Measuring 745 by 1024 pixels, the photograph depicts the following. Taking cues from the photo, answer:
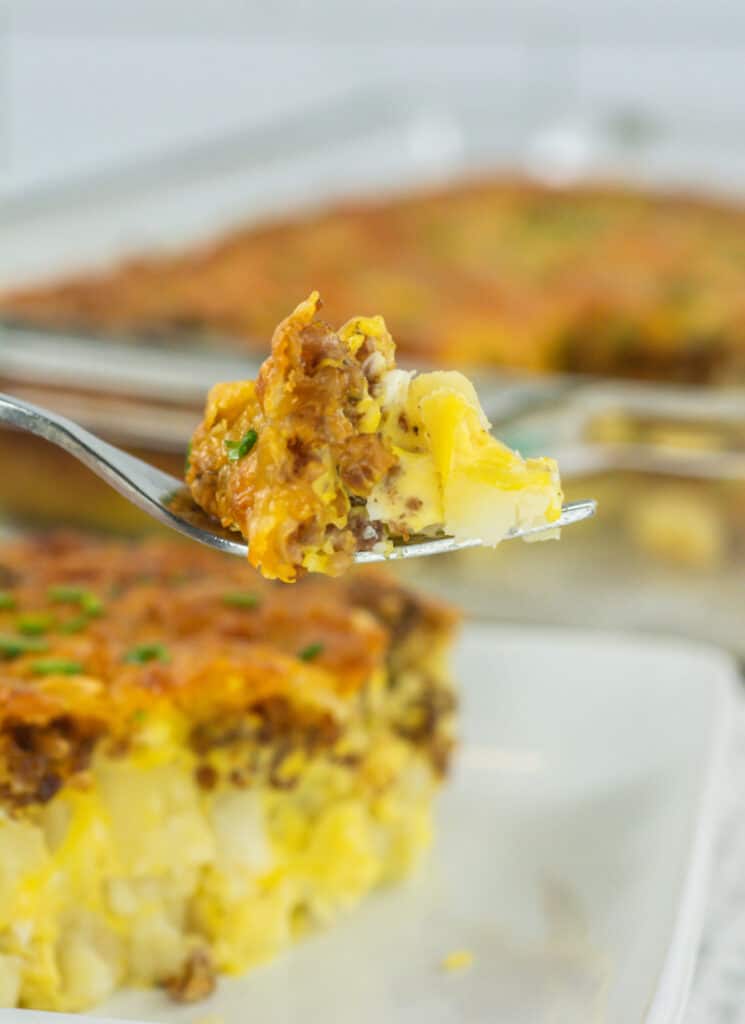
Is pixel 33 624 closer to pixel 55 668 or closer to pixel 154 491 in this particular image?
pixel 55 668

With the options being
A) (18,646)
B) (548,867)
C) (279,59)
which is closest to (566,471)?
(548,867)

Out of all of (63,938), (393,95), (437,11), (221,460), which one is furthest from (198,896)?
(437,11)

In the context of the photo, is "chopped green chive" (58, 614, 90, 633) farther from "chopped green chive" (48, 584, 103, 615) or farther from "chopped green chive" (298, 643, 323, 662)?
"chopped green chive" (298, 643, 323, 662)

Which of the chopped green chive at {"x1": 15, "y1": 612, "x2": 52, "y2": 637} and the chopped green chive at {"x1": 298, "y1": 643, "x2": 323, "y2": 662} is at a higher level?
the chopped green chive at {"x1": 15, "y1": 612, "x2": 52, "y2": 637}

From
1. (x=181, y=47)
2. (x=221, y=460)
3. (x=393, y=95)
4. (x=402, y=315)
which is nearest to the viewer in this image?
(x=221, y=460)

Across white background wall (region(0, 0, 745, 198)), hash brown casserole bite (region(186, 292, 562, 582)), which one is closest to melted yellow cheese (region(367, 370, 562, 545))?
hash brown casserole bite (region(186, 292, 562, 582))

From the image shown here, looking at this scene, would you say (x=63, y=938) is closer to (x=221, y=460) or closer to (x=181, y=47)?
(x=221, y=460)

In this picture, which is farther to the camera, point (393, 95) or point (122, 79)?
point (122, 79)

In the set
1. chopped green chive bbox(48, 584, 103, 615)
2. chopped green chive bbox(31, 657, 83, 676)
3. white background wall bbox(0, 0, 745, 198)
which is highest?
white background wall bbox(0, 0, 745, 198)
